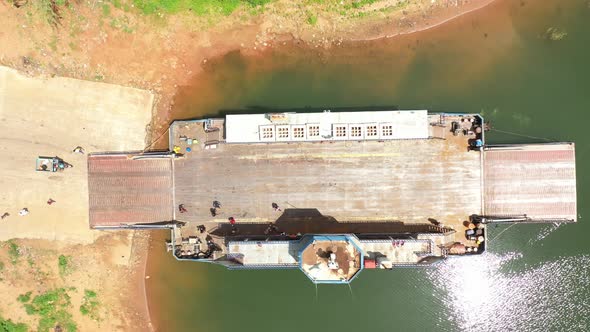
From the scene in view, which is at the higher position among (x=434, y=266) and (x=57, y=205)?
(x=57, y=205)

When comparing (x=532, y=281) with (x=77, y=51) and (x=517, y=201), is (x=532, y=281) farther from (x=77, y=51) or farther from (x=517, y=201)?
(x=77, y=51)

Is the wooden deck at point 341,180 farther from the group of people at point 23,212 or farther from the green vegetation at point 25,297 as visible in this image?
the green vegetation at point 25,297

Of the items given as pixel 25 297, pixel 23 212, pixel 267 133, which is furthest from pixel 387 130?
pixel 25 297

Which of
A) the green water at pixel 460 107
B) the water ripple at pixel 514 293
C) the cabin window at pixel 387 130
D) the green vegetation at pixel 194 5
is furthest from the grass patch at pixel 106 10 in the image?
the water ripple at pixel 514 293

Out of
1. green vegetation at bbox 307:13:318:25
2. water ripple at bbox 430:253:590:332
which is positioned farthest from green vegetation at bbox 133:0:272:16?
water ripple at bbox 430:253:590:332

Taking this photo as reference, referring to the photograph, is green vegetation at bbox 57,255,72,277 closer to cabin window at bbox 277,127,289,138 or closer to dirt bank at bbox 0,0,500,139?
dirt bank at bbox 0,0,500,139

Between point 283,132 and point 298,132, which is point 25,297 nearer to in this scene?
point 283,132

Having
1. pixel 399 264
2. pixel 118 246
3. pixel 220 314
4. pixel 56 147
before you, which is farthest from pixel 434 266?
pixel 56 147
